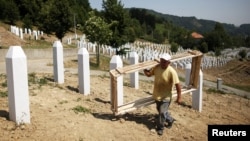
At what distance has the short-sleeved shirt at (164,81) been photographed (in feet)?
21.4

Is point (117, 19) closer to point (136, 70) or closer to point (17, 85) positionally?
point (136, 70)

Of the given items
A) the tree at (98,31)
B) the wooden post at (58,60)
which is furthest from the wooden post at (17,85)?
the tree at (98,31)

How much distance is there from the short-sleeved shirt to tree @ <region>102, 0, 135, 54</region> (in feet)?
50.6

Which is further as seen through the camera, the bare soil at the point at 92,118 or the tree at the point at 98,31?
the tree at the point at 98,31

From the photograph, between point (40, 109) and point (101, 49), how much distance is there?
22.5 meters

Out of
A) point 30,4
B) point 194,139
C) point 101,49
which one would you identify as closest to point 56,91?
point 194,139

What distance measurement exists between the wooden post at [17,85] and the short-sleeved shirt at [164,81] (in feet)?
8.90

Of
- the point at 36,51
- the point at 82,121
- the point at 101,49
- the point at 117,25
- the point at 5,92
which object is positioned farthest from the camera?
the point at 101,49

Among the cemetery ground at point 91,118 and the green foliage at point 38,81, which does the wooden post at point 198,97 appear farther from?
the green foliage at point 38,81

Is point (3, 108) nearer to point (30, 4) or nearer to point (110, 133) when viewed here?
point (110, 133)

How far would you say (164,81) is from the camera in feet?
21.5

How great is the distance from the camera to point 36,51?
18.9m

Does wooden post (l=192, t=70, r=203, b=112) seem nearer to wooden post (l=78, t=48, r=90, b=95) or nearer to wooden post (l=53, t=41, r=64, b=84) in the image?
wooden post (l=78, t=48, r=90, b=95)

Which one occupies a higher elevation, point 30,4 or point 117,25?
point 30,4
